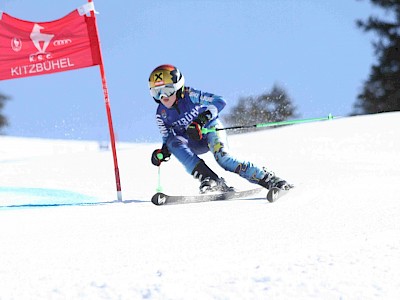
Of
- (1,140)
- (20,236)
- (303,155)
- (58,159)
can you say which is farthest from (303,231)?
(1,140)

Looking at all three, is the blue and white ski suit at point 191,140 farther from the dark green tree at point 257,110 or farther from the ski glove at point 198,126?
the dark green tree at point 257,110

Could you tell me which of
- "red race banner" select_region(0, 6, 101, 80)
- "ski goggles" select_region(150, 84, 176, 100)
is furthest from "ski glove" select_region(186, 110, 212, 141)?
"red race banner" select_region(0, 6, 101, 80)

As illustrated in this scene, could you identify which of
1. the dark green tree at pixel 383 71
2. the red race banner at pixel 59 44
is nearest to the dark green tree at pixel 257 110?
the dark green tree at pixel 383 71

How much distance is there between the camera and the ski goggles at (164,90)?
491 cm

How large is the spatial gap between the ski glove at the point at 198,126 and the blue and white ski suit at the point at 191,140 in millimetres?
79

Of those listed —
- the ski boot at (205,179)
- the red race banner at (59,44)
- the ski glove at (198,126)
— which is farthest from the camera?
the red race banner at (59,44)

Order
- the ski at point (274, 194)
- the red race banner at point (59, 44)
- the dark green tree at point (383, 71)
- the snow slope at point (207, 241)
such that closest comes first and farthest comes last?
1. the snow slope at point (207, 241)
2. the ski at point (274, 194)
3. the red race banner at point (59, 44)
4. the dark green tree at point (383, 71)

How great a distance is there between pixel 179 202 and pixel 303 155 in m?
3.67

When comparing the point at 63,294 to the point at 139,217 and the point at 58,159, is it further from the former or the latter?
the point at 58,159

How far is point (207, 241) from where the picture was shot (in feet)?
9.75

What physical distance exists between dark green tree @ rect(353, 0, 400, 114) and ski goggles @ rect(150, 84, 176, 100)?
16.6 metres

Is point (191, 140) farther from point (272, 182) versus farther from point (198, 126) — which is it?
point (272, 182)

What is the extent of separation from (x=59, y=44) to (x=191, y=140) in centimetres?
182

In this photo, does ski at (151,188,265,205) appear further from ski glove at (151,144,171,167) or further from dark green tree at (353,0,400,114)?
dark green tree at (353,0,400,114)
